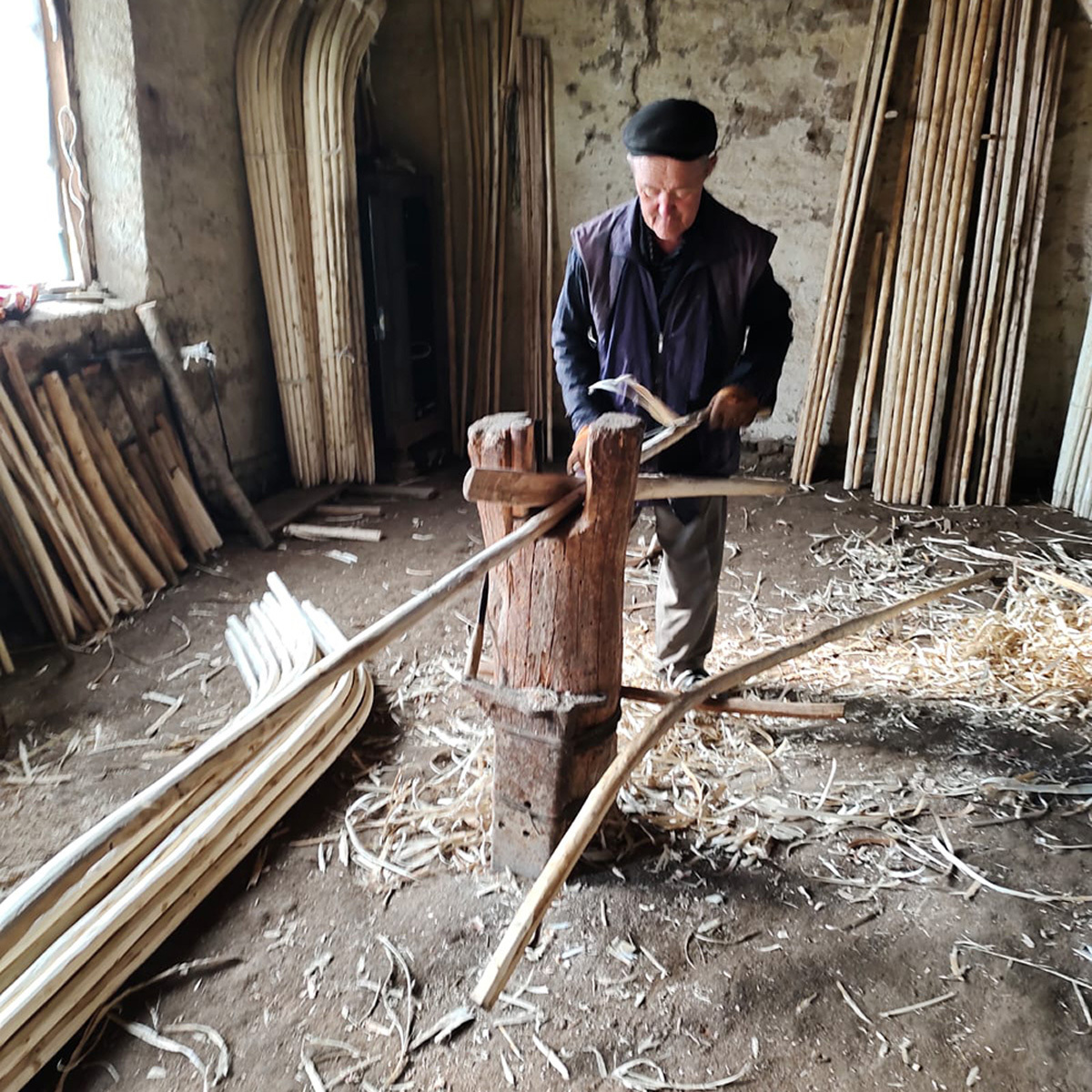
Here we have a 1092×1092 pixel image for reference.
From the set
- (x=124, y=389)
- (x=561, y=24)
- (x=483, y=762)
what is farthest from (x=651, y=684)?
(x=561, y=24)

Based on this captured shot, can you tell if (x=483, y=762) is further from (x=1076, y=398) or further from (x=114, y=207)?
(x=1076, y=398)

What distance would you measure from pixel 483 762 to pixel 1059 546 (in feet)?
10.6

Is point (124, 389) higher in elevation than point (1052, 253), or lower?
lower

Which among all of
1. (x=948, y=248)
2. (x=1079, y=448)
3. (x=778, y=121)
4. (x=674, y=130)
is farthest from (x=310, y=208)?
(x=1079, y=448)

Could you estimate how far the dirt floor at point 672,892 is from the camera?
1.80m

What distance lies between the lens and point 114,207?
4.35 m

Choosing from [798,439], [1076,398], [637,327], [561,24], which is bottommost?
[798,439]

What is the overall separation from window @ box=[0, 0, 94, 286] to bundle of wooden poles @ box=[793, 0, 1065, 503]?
397 cm

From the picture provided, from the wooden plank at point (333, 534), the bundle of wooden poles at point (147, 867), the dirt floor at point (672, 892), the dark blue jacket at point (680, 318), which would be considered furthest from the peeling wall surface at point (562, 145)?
the dark blue jacket at point (680, 318)

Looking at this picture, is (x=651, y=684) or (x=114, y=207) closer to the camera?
(x=651, y=684)

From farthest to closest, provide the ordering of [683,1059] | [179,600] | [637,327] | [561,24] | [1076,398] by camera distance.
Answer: [561,24] → [1076,398] → [179,600] → [637,327] → [683,1059]

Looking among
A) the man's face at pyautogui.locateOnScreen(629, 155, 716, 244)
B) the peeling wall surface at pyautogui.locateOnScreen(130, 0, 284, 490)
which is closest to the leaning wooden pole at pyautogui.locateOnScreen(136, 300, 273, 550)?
the peeling wall surface at pyautogui.locateOnScreen(130, 0, 284, 490)

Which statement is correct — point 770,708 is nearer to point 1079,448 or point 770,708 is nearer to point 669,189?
point 669,189

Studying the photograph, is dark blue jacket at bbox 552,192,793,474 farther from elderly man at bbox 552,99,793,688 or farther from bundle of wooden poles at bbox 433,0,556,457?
bundle of wooden poles at bbox 433,0,556,457
